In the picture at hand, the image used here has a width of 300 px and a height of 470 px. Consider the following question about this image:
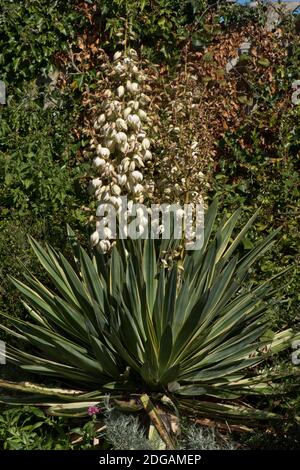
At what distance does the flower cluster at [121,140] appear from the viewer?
4367 millimetres

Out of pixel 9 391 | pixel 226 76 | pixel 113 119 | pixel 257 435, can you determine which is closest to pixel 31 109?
pixel 226 76

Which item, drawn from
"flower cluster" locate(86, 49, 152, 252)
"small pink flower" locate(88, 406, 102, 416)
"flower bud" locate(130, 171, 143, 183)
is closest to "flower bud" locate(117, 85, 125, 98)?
"flower cluster" locate(86, 49, 152, 252)

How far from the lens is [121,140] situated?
14.2 ft

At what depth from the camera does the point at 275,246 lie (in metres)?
5.77

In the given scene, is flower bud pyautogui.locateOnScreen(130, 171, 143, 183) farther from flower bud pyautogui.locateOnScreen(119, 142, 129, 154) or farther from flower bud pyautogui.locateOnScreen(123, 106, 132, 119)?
flower bud pyautogui.locateOnScreen(123, 106, 132, 119)

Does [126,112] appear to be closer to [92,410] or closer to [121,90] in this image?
[121,90]

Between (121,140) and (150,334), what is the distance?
3.41 ft

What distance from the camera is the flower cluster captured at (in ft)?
14.3

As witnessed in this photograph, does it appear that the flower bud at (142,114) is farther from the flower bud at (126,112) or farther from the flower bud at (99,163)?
the flower bud at (99,163)

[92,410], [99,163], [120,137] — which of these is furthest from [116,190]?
[92,410]
